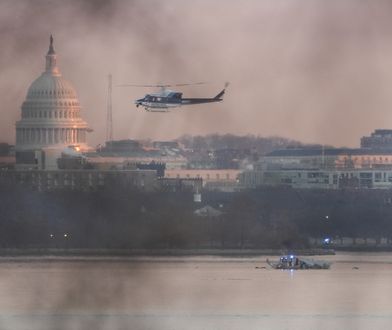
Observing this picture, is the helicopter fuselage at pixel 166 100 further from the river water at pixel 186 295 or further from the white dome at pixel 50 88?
the white dome at pixel 50 88

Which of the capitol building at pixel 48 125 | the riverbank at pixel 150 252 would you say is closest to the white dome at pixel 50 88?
the capitol building at pixel 48 125

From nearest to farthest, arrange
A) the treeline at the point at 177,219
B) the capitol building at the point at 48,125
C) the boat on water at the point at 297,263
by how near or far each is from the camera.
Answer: the boat on water at the point at 297,263 → the treeline at the point at 177,219 → the capitol building at the point at 48,125

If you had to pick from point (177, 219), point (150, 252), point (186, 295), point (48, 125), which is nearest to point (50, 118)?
point (48, 125)

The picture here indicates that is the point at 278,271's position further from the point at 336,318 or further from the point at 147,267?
the point at 336,318

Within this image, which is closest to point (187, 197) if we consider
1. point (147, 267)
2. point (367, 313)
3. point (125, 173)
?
point (125, 173)

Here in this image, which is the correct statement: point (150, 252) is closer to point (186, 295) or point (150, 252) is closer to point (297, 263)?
point (297, 263)
